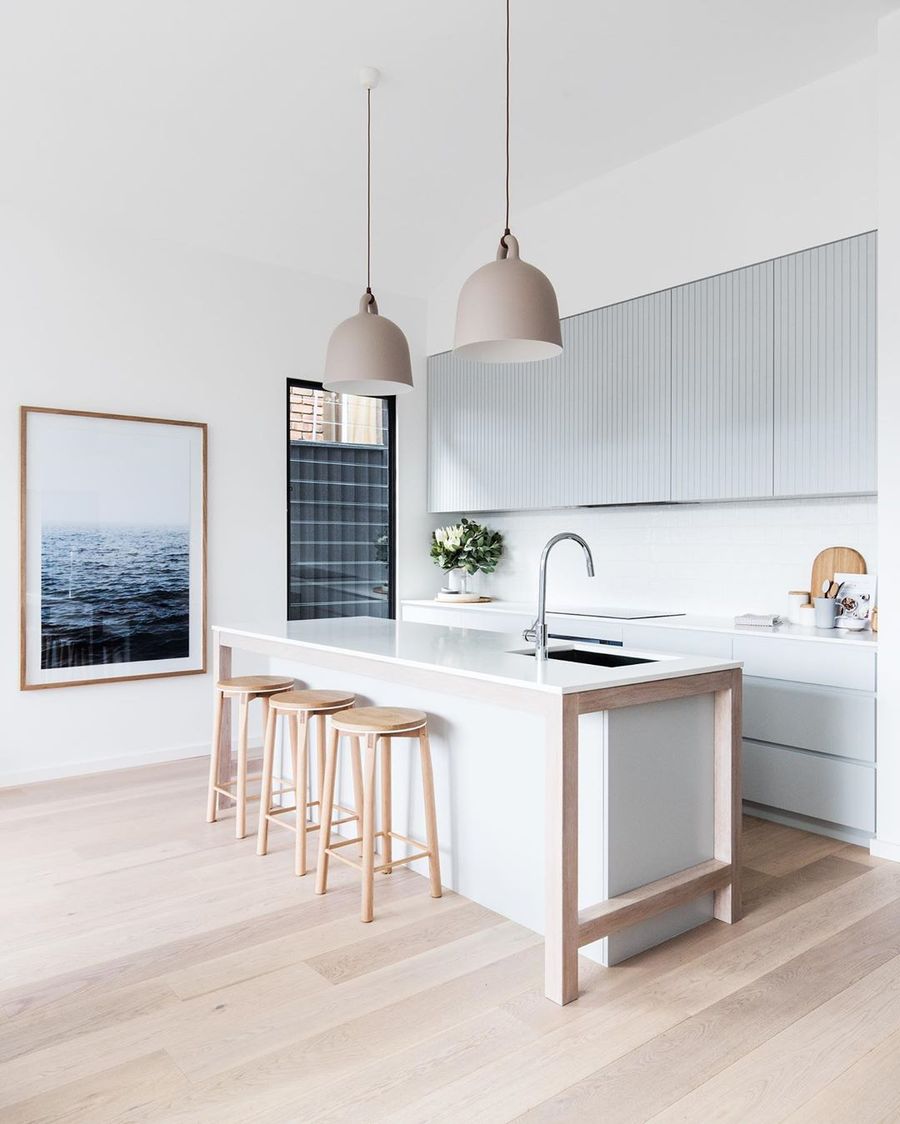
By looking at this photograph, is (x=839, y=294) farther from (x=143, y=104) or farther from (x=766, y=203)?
(x=143, y=104)

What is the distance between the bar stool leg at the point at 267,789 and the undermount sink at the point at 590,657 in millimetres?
1104

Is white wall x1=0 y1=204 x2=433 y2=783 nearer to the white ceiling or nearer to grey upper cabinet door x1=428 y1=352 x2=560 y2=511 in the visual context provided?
the white ceiling

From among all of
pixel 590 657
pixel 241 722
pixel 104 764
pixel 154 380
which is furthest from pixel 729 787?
pixel 154 380

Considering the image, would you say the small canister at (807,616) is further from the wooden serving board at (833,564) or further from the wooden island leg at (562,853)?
the wooden island leg at (562,853)

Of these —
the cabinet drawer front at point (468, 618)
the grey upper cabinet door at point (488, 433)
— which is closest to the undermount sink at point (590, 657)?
the cabinet drawer front at point (468, 618)

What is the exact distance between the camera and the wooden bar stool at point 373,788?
2.80m

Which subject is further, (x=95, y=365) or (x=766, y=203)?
(x=95, y=365)

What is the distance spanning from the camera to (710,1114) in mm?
1826

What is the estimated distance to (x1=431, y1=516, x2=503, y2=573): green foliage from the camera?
5.78m

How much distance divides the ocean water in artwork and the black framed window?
0.78m

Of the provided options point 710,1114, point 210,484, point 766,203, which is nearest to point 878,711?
point 710,1114

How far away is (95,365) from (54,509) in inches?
31.7

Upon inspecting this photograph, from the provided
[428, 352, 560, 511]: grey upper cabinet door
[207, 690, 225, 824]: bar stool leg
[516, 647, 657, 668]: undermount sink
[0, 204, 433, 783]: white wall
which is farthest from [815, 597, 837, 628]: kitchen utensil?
[0, 204, 433, 783]: white wall

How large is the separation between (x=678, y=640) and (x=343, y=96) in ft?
9.67
